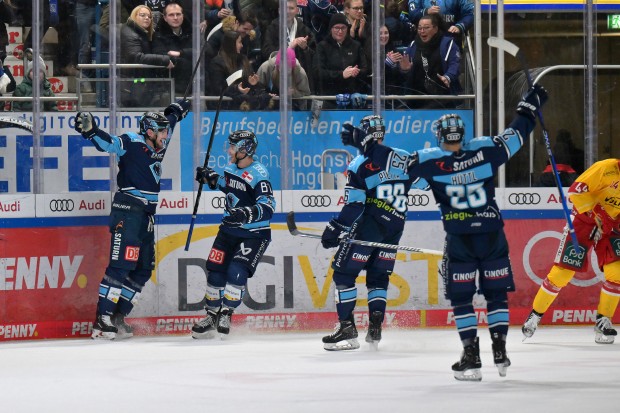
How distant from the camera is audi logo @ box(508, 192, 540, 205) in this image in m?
9.66

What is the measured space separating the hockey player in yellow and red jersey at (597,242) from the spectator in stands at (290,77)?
233 centimetres

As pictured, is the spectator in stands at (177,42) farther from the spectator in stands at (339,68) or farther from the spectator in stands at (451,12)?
the spectator in stands at (451,12)

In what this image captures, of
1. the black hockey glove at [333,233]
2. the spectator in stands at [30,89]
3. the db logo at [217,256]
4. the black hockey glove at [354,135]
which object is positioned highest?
the spectator in stands at [30,89]

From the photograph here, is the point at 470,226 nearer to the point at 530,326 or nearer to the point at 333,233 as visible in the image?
the point at 333,233

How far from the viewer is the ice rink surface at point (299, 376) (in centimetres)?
594

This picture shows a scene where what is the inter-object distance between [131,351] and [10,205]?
1.57 m

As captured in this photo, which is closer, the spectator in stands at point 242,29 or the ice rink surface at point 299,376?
the ice rink surface at point 299,376

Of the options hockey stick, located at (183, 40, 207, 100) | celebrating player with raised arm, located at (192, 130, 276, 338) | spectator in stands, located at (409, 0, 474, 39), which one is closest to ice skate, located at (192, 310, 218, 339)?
celebrating player with raised arm, located at (192, 130, 276, 338)

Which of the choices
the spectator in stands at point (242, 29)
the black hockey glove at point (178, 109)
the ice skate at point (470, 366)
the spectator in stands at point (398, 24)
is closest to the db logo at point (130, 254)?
the black hockey glove at point (178, 109)

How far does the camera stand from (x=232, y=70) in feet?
31.7

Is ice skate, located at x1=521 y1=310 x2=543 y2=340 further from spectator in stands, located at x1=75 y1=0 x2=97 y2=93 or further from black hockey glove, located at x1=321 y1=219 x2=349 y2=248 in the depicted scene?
spectator in stands, located at x1=75 y1=0 x2=97 y2=93

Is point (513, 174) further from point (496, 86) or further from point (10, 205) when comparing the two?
point (10, 205)

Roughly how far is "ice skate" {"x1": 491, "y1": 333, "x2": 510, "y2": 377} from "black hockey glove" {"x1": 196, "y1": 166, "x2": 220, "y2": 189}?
2856 mm

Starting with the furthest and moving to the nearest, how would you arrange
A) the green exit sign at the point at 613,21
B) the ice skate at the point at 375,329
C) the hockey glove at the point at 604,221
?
the green exit sign at the point at 613,21 → the hockey glove at the point at 604,221 → the ice skate at the point at 375,329
